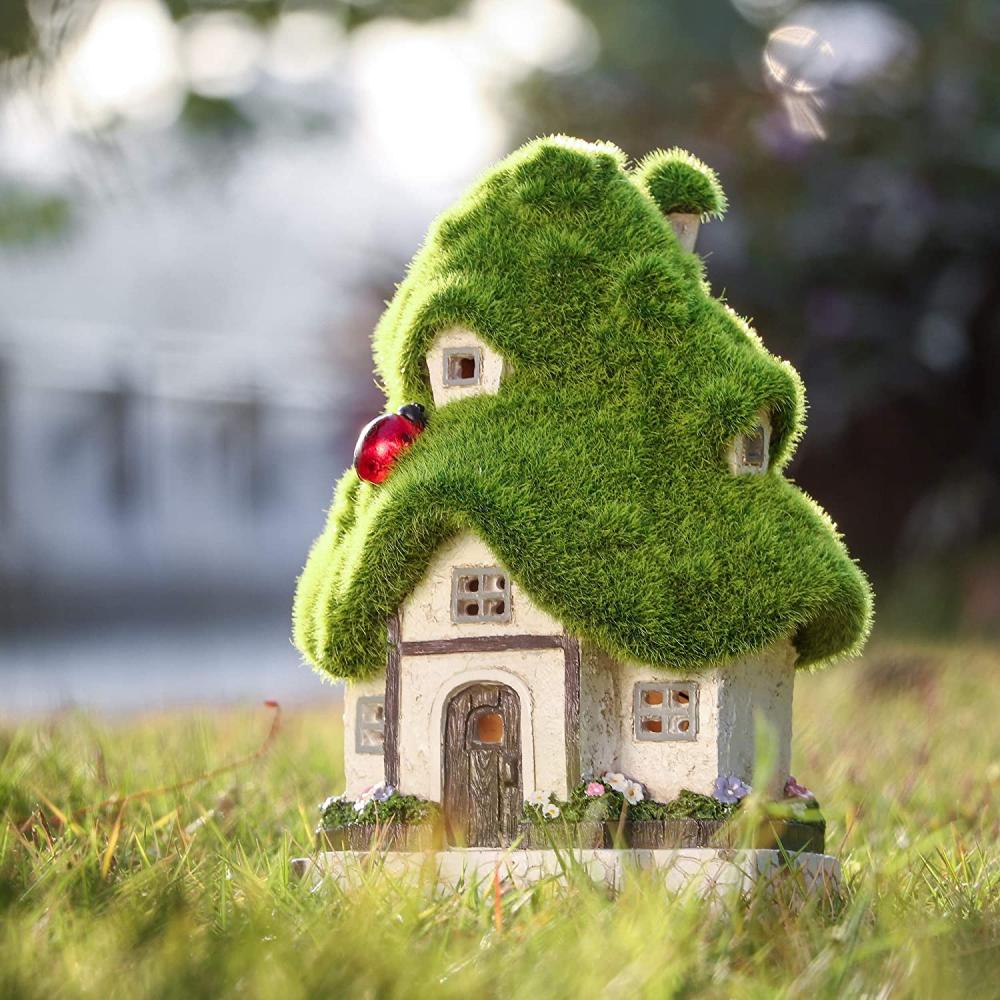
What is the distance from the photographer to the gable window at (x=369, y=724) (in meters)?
3.57

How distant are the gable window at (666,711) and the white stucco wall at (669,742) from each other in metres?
0.01

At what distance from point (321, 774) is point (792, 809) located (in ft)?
6.46

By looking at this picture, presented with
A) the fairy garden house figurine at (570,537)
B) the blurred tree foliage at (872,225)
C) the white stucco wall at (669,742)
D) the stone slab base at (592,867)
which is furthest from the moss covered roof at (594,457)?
the blurred tree foliage at (872,225)

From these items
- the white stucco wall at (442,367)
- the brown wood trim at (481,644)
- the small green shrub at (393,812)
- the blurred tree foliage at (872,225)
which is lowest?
the small green shrub at (393,812)

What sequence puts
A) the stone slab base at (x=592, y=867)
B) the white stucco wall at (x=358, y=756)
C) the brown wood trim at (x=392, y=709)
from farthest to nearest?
the white stucco wall at (x=358, y=756) → the brown wood trim at (x=392, y=709) → the stone slab base at (x=592, y=867)

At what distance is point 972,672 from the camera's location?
761cm

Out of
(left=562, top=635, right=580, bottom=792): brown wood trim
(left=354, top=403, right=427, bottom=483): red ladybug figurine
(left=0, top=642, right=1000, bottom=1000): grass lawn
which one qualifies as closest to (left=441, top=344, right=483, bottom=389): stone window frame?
(left=354, top=403, right=427, bottom=483): red ladybug figurine

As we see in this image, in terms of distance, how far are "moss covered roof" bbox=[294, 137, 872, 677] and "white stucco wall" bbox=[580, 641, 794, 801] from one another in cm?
11

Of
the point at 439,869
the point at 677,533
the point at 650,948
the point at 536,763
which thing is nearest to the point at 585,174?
the point at 677,533

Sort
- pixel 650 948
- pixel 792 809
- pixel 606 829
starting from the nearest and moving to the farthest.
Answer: pixel 650 948
pixel 606 829
pixel 792 809

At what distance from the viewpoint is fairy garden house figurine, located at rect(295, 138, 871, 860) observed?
3221 mm

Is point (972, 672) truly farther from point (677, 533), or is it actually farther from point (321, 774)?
point (677, 533)

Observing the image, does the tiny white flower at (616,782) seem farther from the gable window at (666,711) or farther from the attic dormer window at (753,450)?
the attic dormer window at (753,450)

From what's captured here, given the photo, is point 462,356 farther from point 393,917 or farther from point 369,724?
point 393,917
